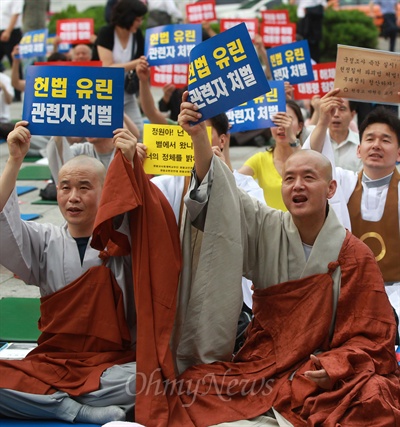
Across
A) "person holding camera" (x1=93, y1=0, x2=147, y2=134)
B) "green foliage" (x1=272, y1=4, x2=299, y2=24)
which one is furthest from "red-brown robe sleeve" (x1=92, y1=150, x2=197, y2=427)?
"green foliage" (x1=272, y1=4, x2=299, y2=24)

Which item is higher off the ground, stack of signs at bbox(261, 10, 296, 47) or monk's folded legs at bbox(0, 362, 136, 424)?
stack of signs at bbox(261, 10, 296, 47)

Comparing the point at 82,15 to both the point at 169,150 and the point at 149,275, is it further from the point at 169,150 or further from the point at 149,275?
the point at 149,275

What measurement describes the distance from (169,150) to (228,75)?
0.68 metres

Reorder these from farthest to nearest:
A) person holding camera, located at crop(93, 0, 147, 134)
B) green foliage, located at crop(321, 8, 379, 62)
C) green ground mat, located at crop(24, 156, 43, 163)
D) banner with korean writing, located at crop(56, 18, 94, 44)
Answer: green foliage, located at crop(321, 8, 379, 62) → banner with korean writing, located at crop(56, 18, 94, 44) → green ground mat, located at crop(24, 156, 43, 163) → person holding camera, located at crop(93, 0, 147, 134)

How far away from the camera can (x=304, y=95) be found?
7.16 meters

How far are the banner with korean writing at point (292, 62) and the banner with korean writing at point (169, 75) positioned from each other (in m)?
0.77

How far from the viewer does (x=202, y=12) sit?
404 inches

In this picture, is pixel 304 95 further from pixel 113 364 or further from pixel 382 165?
pixel 113 364

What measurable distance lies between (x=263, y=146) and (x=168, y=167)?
5885mm

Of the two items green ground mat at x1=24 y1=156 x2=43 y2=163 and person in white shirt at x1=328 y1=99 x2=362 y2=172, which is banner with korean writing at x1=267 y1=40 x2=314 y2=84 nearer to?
person in white shirt at x1=328 y1=99 x2=362 y2=172

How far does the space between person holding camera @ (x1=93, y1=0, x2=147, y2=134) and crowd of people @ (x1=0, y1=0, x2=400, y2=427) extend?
4.07 m

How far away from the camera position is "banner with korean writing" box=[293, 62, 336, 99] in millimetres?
6992

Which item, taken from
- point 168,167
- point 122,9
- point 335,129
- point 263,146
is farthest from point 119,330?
point 263,146

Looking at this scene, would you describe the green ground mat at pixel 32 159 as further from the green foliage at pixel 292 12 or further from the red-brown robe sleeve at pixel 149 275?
the green foliage at pixel 292 12
